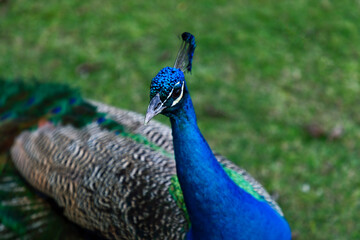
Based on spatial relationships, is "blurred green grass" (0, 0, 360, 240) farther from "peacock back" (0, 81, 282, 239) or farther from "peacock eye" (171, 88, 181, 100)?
"peacock eye" (171, 88, 181, 100)

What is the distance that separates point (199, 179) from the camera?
1525 millimetres

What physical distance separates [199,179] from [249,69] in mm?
2370

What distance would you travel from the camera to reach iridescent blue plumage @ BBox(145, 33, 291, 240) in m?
1.36

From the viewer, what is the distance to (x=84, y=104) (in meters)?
2.53

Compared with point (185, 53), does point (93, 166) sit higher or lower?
lower

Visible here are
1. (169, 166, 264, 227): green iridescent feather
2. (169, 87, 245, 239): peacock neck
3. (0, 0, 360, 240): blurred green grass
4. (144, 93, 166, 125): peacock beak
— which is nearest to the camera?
(144, 93, 166, 125): peacock beak

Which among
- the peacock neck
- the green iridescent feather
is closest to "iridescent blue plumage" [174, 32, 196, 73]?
the peacock neck

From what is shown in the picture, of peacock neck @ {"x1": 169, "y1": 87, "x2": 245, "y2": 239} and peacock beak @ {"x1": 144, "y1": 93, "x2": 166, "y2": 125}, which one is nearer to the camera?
peacock beak @ {"x1": 144, "y1": 93, "x2": 166, "y2": 125}

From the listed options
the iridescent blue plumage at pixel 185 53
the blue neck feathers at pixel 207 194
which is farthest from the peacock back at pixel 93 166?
the iridescent blue plumage at pixel 185 53

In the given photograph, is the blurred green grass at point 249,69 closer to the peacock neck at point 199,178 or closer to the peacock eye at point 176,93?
the peacock neck at point 199,178

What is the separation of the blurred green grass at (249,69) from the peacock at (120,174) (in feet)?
2.85

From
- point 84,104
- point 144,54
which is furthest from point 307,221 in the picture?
point 144,54

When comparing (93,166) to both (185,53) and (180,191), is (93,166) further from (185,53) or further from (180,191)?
(185,53)

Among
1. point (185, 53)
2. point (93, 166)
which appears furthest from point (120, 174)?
point (185, 53)
